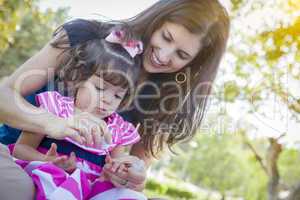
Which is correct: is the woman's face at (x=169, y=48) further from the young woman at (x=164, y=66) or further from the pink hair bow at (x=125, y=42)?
the pink hair bow at (x=125, y=42)

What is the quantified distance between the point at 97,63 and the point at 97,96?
12cm

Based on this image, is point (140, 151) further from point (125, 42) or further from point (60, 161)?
point (60, 161)

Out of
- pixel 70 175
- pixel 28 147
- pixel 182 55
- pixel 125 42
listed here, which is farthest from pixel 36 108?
pixel 182 55

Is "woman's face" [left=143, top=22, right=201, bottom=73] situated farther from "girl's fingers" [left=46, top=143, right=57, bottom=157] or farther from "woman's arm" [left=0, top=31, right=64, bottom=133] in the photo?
"girl's fingers" [left=46, top=143, right=57, bottom=157]

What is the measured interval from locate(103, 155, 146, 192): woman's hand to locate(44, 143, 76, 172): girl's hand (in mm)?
108

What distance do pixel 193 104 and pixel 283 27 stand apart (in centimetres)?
506

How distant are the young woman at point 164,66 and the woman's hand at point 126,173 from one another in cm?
24

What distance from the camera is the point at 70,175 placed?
1336 mm

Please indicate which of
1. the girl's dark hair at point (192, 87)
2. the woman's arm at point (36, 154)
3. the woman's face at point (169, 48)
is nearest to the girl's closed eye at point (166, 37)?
the woman's face at point (169, 48)

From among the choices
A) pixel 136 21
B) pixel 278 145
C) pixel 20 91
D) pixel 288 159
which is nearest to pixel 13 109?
pixel 20 91

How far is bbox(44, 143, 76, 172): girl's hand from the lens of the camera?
1402mm

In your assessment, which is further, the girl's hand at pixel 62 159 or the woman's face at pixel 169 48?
the woman's face at pixel 169 48

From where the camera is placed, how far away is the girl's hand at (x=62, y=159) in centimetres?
140

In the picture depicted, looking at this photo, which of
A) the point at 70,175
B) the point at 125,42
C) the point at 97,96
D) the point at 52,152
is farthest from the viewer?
the point at 125,42
